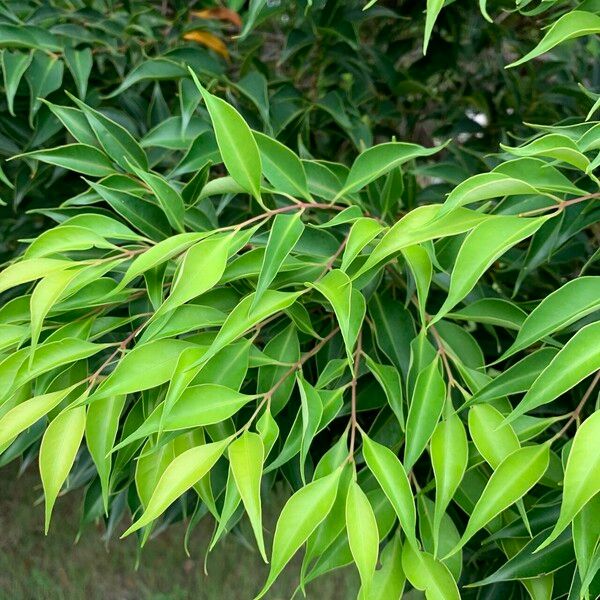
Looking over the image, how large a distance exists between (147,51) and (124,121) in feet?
0.69

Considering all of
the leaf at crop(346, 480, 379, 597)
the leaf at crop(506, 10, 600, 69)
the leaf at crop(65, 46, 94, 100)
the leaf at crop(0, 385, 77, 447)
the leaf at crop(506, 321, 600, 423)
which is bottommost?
the leaf at crop(346, 480, 379, 597)

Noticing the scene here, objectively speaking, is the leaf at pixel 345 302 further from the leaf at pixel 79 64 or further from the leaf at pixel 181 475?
the leaf at pixel 79 64

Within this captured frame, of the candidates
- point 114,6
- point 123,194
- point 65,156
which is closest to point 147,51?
point 114,6

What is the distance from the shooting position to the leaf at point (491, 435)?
582 mm

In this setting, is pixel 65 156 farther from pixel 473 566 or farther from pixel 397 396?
pixel 473 566

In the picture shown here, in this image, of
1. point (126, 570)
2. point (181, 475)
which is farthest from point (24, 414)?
point (126, 570)

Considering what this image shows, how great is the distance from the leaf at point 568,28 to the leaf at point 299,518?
1.09 ft

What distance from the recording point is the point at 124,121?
113 centimetres

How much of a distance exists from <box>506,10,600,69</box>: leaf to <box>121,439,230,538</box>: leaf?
0.35m

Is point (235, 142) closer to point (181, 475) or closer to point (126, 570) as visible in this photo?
point (181, 475)

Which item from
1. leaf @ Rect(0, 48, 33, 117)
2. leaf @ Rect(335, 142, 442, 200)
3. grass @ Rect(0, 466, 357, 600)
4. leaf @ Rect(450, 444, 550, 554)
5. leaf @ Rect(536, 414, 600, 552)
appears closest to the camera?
leaf @ Rect(536, 414, 600, 552)

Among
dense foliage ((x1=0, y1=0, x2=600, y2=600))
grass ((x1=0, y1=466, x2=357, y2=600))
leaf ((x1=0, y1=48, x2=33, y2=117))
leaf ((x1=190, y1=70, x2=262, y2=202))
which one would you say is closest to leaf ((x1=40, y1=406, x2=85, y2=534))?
dense foliage ((x1=0, y1=0, x2=600, y2=600))

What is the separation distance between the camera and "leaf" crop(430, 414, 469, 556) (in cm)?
57

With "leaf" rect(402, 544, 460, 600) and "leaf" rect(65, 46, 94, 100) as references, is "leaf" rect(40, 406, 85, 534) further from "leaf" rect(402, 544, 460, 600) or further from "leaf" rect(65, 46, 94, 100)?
"leaf" rect(65, 46, 94, 100)
